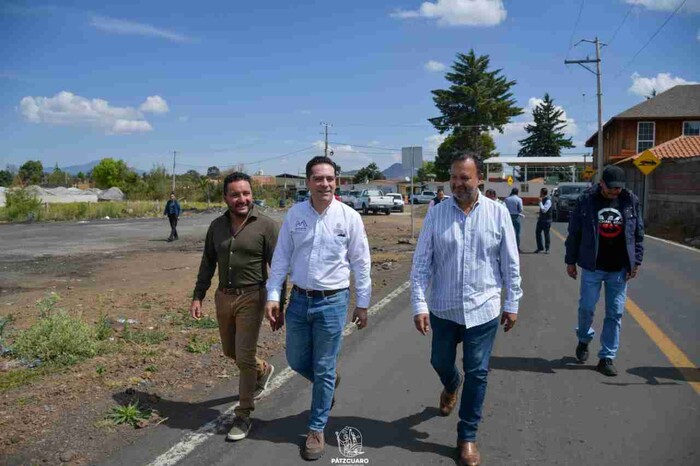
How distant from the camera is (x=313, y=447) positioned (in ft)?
12.9

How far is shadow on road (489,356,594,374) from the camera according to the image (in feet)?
18.9

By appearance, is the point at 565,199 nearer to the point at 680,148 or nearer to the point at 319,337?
the point at 680,148

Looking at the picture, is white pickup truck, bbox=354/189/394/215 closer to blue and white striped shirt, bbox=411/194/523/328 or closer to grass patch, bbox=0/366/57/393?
grass patch, bbox=0/366/57/393

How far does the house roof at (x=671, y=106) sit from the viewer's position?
44.5m

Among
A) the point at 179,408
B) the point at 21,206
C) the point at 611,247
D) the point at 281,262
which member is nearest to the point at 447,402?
the point at 281,262

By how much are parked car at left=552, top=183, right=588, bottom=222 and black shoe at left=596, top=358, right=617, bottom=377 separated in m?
26.2

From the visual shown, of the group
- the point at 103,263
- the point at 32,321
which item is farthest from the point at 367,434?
the point at 103,263

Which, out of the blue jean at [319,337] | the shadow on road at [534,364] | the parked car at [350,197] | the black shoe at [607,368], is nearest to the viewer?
the blue jean at [319,337]

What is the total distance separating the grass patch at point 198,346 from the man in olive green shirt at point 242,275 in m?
1.91

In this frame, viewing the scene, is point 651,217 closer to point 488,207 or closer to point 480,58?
point 488,207

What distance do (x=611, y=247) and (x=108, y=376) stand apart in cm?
483

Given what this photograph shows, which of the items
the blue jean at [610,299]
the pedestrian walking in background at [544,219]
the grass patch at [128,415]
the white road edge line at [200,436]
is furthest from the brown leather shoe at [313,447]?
the pedestrian walking in background at [544,219]

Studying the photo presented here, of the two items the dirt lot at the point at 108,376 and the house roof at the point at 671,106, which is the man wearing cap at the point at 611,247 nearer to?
the dirt lot at the point at 108,376

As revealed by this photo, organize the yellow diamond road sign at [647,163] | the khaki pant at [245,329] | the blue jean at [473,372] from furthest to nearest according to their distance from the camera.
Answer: the yellow diamond road sign at [647,163]
the khaki pant at [245,329]
the blue jean at [473,372]
